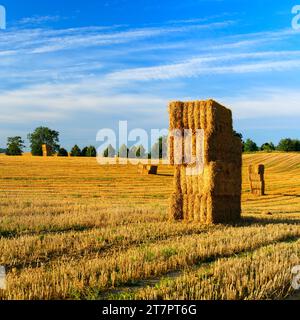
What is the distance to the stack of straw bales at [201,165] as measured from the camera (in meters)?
14.3

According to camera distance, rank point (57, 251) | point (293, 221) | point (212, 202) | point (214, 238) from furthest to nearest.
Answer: point (293, 221) < point (212, 202) < point (214, 238) < point (57, 251)

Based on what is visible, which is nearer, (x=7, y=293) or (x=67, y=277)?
(x=7, y=293)

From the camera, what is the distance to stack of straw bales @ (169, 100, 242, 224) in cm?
1434

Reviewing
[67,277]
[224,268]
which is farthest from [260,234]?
[67,277]

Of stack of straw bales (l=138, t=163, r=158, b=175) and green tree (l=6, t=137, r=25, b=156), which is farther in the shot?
green tree (l=6, t=137, r=25, b=156)

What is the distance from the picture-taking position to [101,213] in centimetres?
1477

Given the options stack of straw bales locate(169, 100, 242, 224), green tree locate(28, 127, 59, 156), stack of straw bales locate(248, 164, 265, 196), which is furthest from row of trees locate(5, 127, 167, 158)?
Result: stack of straw bales locate(169, 100, 242, 224)

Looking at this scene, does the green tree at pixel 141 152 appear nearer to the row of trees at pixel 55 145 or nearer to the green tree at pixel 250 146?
the row of trees at pixel 55 145

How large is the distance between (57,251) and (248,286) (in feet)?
13.0

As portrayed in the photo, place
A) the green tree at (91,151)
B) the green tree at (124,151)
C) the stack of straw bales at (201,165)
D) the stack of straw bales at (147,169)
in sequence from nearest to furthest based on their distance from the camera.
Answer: the stack of straw bales at (201,165) → the stack of straw bales at (147,169) → the green tree at (124,151) → the green tree at (91,151)

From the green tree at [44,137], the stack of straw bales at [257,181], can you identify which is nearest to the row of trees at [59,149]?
the green tree at [44,137]

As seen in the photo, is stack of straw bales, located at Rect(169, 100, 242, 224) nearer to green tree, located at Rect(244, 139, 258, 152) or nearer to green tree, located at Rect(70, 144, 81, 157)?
green tree, located at Rect(70, 144, 81, 157)

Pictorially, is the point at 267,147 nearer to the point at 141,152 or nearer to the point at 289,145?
the point at 289,145
